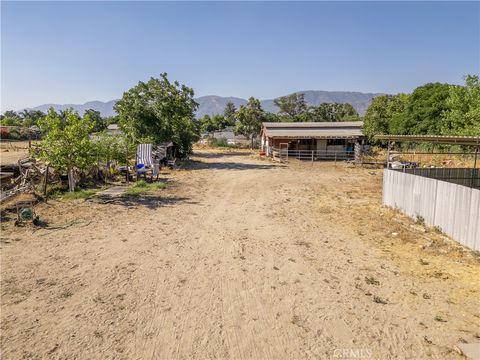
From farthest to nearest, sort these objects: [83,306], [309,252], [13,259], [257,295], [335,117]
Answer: [335,117], [309,252], [13,259], [257,295], [83,306]

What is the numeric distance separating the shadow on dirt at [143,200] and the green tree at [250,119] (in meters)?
40.9

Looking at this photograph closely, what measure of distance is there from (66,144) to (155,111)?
14.2 meters

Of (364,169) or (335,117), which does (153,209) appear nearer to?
(364,169)

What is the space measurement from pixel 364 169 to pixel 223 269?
2332 cm

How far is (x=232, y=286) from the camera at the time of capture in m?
7.31

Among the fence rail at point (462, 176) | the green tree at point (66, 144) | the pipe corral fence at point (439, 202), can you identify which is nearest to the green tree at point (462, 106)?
the fence rail at point (462, 176)

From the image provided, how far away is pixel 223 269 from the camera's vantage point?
819 centimetres

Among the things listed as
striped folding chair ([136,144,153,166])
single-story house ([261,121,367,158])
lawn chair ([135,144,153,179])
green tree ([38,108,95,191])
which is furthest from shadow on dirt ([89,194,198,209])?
single-story house ([261,121,367,158])

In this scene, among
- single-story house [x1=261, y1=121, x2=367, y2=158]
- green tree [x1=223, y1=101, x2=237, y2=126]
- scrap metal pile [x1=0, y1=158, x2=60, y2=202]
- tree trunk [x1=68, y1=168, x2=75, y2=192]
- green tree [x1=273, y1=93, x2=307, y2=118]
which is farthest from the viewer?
green tree [x1=273, y1=93, x2=307, y2=118]

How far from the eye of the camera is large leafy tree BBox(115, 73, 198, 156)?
27.4 metres

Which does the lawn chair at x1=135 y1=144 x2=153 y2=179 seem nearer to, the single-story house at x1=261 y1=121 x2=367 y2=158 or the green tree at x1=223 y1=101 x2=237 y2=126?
the single-story house at x1=261 y1=121 x2=367 y2=158

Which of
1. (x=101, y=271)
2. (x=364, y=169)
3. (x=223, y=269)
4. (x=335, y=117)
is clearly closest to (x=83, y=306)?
(x=101, y=271)

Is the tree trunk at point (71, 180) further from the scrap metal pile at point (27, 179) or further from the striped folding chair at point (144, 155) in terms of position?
the striped folding chair at point (144, 155)

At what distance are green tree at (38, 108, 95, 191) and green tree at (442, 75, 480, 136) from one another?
103 ft
